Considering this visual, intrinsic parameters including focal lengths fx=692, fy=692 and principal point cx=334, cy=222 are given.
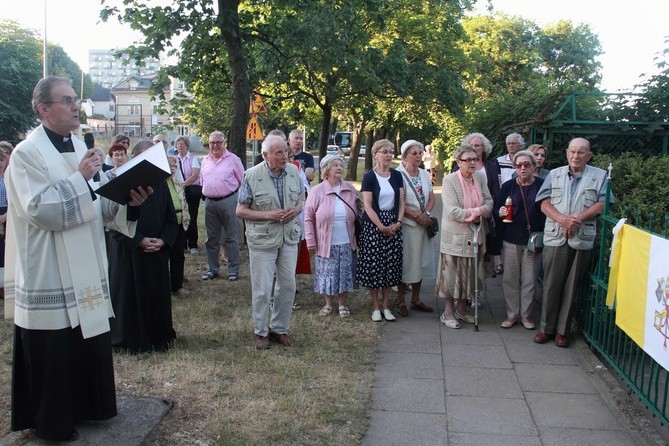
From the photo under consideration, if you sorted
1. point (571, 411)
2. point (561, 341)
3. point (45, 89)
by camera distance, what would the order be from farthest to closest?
point (561, 341), point (571, 411), point (45, 89)

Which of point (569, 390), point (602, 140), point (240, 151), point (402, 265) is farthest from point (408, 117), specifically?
point (569, 390)

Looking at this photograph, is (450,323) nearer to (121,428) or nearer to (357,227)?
(357,227)

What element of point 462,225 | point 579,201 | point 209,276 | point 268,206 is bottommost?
point 209,276

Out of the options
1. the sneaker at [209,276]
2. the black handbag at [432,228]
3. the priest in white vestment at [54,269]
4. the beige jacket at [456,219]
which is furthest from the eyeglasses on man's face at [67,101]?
the sneaker at [209,276]

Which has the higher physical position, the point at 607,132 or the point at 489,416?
the point at 607,132

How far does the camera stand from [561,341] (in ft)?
20.9

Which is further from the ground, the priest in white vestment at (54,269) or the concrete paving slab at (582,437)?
the priest in white vestment at (54,269)

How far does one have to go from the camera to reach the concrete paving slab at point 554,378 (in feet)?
17.4

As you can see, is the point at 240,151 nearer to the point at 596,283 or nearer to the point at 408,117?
the point at 596,283

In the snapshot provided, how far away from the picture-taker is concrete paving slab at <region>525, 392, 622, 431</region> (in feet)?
15.2

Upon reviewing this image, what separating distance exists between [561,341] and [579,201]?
51.2 inches

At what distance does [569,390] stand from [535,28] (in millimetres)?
45435

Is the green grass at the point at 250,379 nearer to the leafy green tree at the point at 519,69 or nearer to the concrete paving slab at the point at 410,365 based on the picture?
the concrete paving slab at the point at 410,365

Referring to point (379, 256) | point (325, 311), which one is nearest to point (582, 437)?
point (379, 256)
